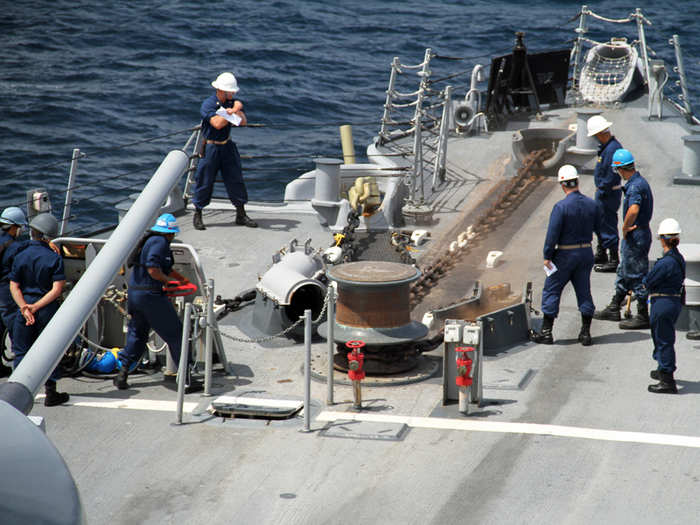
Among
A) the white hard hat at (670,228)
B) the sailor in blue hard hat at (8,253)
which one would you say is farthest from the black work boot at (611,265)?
the sailor in blue hard hat at (8,253)

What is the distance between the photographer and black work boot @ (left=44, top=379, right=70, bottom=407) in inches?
319

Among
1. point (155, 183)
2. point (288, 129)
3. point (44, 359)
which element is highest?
point (155, 183)

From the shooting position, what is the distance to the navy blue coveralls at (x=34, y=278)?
8.17 meters

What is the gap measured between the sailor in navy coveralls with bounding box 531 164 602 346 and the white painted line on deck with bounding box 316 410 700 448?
188 cm

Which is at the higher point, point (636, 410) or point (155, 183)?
point (155, 183)

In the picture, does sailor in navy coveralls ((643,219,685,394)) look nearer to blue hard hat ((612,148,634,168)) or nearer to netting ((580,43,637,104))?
blue hard hat ((612,148,634,168))

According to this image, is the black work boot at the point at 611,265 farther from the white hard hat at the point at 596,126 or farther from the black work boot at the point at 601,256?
the white hard hat at the point at 596,126

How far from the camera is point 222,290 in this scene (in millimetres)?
10883

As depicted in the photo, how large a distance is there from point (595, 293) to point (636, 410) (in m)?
2.87

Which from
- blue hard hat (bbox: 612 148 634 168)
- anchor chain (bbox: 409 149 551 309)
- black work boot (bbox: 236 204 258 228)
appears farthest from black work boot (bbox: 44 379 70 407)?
blue hard hat (bbox: 612 148 634 168)

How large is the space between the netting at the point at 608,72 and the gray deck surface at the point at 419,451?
966cm

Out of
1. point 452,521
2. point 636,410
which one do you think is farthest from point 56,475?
point 636,410

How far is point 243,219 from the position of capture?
1309cm

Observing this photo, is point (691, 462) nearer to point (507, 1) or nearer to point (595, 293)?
point (595, 293)
